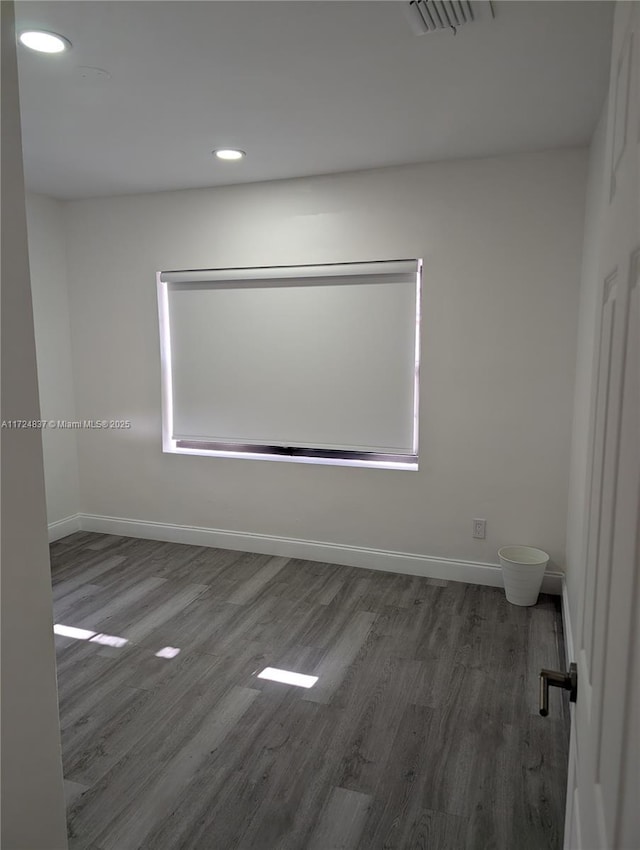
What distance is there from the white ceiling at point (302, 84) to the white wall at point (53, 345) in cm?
86

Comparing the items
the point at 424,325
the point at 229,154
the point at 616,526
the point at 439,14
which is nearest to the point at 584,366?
the point at 424,325

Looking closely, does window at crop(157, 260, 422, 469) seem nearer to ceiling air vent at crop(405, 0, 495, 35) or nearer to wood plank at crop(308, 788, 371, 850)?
ceiling air vent at crop(405, 0, 495, 35)

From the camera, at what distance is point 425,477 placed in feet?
11.7

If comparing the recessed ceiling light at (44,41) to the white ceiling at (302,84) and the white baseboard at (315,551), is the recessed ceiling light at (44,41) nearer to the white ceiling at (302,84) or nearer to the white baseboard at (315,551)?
the white ceiling at (302,84)

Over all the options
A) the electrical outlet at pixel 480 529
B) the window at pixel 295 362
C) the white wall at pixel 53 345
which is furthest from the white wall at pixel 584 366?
the white wall at pixel 53 345

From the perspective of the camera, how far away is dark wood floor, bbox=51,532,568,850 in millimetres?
1799

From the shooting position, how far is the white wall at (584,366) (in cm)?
245

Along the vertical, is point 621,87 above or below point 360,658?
above

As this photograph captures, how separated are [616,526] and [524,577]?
2.69 m

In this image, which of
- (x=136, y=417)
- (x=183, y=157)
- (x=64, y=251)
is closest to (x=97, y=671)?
(x=136, y=417)

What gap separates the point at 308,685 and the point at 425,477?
4.99ft

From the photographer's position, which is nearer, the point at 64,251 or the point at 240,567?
the point at 240,567

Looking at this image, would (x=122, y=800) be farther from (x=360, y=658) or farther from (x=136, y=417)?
(x=136, y=417)

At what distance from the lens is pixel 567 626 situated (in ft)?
9.12
